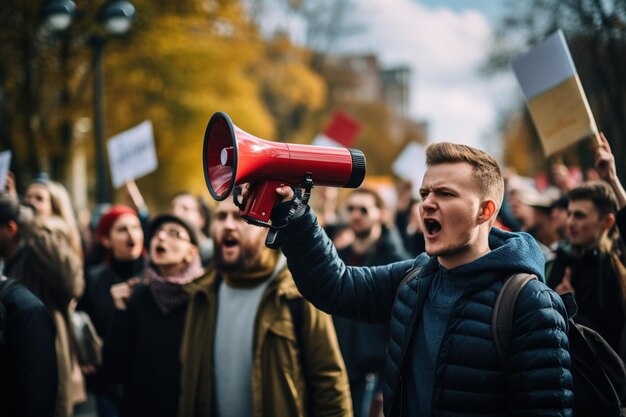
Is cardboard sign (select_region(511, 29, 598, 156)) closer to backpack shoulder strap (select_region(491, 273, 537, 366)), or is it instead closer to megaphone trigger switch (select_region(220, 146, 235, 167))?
backpack shoulder strap (select_region(491, 273, 537, 366))

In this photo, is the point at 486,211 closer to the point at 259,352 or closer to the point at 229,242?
the point at 259,352

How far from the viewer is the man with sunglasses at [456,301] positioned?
208 cm

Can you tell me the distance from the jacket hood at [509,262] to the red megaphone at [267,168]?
0.52 m

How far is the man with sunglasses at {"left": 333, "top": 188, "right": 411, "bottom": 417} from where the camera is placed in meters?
5.17

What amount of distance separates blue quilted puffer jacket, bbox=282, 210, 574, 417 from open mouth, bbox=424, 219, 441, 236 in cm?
14

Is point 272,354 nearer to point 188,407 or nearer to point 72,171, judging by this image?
point 188,407

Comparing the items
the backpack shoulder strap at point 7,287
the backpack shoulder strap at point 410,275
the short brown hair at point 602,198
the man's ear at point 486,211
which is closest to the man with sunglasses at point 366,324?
the short brown hair at point 602,198

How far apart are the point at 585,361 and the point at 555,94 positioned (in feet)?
6.12

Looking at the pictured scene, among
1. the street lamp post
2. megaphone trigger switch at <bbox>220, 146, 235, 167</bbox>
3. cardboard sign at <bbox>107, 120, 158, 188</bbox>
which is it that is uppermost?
the street lamp post

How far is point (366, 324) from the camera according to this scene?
5.27 m

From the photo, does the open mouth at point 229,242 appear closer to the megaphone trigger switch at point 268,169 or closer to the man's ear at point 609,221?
the megaphone trigger switch at point 268,169

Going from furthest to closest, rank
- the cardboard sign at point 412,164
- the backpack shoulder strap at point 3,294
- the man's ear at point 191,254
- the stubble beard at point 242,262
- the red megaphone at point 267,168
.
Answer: the cardboard sign at point 412,164 < the man's ear at point 191,254 < the stubble beard at point 242,262 < the backpack shoulder strap at point 3,294 < the red megaphone at point 267,168

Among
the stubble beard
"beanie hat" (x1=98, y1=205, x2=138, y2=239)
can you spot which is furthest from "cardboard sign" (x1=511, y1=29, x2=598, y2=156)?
"beanie hat" (x1=98, y1=205, x2=138, y2=239)

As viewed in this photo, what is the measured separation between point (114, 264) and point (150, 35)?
9.91m
